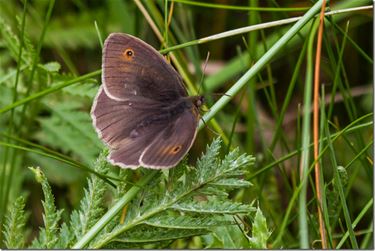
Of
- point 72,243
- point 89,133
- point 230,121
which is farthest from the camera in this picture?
point 230,121

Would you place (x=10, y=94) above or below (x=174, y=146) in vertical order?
above

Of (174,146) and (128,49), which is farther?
(128,49)

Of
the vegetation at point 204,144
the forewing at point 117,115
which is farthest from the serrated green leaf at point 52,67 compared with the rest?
the forewing at point 117,115

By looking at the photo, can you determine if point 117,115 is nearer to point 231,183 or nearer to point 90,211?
point 90,211

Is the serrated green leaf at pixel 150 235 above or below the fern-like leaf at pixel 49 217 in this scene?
below

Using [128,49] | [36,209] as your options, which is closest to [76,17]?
[36,209]

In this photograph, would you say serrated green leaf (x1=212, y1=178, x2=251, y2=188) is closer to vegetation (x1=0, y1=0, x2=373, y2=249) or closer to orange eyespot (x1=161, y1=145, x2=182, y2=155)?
vegetation (x1=0, y1=0, x2=373, y2=249)

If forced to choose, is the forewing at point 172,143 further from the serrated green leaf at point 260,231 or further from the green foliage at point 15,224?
the green foliage at point 15,224

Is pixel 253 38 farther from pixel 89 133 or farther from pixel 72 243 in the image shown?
pixel 72 243

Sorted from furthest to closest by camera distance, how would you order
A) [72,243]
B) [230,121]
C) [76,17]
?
[76,17] → [230,121] → [72,243]
